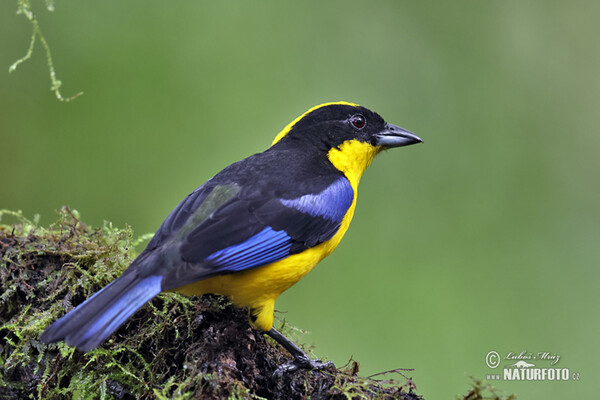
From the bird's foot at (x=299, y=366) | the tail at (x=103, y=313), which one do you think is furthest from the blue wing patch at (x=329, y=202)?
the tail at (x=103, y=313)

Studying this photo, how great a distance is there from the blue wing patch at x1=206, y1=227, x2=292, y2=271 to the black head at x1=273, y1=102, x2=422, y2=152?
127cm

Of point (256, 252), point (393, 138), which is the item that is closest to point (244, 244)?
point (256, 252)

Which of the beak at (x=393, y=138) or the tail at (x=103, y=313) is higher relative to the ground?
the beak at (x=393, y=138)

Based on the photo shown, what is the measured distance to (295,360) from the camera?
304 cm

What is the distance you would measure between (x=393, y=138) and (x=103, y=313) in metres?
2.79

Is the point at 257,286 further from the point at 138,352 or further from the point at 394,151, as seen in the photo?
the point at 394,151

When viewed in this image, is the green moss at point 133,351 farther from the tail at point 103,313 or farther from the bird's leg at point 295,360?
the tail at point 103,313

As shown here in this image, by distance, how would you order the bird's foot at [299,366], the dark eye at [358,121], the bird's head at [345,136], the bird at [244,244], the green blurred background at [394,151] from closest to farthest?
the bird at [244,244] → the bird's foot at [299,366] → the bird's head at [345,136] → the dark eye at [358,121] → the green blurred background at [394,151]

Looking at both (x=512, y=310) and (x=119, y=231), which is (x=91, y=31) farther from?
(x=512, y=310)

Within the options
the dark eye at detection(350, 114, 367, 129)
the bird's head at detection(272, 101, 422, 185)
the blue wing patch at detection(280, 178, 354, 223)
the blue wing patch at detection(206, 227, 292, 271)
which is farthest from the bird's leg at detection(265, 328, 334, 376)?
the dark eye at detection(350, 114, 367, 129)

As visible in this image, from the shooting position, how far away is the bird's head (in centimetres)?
443

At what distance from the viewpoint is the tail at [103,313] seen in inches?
98.0

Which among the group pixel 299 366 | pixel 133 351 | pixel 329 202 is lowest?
pixel 133 351
